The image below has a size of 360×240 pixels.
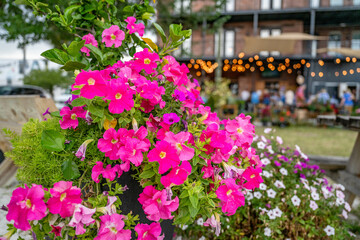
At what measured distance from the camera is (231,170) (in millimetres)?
1494

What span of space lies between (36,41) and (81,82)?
234 inches

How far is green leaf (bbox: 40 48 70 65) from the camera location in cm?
138

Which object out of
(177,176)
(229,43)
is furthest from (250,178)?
(229,43)

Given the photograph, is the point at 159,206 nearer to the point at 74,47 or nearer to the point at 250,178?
the point at 250,178

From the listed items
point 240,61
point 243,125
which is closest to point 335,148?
point 243,125

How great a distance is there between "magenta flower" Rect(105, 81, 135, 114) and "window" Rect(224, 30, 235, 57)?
68.3 ft

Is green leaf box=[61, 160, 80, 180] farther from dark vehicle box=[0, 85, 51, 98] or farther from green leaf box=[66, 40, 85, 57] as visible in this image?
dark vehicle box=[0, 85, 51, 98]

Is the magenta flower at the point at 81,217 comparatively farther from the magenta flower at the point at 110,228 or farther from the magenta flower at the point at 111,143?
the magenta flower at the point at 111,143

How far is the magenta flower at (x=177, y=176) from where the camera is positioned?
123 centimetres

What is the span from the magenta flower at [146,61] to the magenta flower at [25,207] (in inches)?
27.7

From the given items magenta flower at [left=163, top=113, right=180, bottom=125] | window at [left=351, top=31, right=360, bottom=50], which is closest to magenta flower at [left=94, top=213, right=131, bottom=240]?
magenta flower at [left=163, top=113, right=180, bottom=125]

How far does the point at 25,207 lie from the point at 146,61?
817 mm

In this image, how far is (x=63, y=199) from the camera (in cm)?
114

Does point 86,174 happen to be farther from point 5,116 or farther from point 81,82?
→ point 5,116
